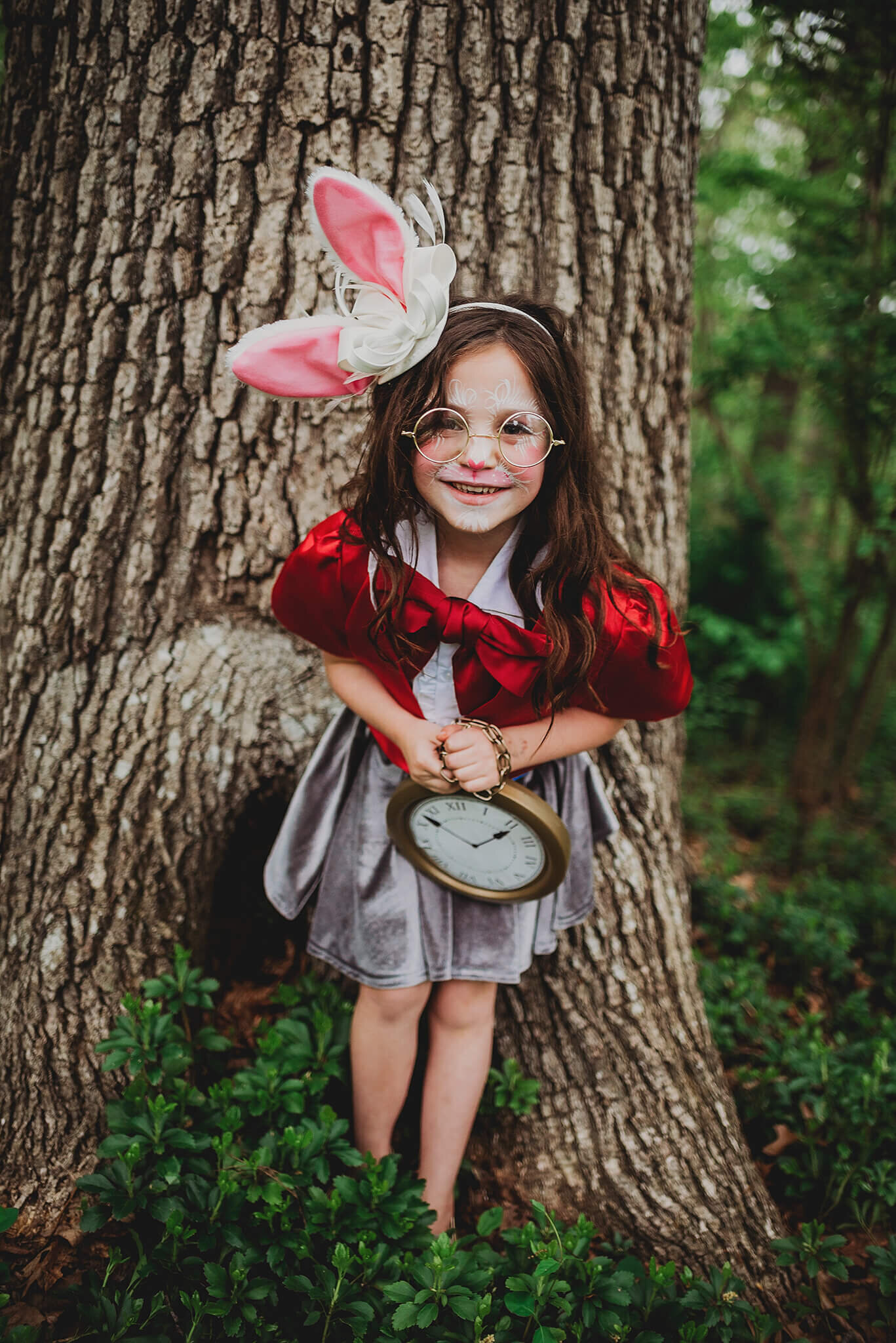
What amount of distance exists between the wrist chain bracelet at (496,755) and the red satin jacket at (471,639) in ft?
0.22

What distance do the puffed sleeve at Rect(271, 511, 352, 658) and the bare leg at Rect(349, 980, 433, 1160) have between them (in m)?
0.83

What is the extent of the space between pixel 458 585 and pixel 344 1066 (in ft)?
4.18

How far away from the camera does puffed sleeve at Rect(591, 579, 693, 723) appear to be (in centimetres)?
160

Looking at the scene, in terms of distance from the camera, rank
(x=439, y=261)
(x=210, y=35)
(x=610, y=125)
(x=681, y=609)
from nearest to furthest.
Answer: (x=439, y=261) → (x=210, y=35) → (x=610, y=125) → (x=681, y=609)

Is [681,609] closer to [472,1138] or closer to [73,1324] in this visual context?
[472,1138]

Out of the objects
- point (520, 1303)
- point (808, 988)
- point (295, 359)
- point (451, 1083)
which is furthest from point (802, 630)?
point (295, 359)

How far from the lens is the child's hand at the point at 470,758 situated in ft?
5.12

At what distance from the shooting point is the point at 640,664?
1.63 meters

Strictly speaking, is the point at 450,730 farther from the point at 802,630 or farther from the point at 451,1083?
the point at 802,630

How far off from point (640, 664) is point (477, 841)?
0.50 m

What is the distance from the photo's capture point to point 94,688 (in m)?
1.99

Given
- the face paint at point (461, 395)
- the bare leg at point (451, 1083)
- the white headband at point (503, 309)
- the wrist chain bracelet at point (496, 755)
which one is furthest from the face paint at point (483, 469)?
the bare leg at point (451, 1083)

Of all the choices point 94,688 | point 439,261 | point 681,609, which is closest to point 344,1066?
point 94,688

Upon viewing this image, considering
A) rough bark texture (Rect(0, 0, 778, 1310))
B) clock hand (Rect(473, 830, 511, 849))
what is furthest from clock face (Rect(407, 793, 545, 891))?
rough bark texture (Rect(0, 0, 778, 1310))
